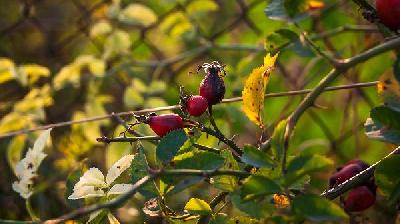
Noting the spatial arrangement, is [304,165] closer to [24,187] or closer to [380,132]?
[380,132]

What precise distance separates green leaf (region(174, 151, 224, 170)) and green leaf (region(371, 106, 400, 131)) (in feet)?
0.65

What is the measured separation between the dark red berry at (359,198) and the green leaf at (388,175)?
0.10 m

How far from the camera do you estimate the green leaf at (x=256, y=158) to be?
2.12 feet

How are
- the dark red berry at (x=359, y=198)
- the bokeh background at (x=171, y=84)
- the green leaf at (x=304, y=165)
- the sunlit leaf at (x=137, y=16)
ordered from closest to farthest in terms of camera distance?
the green leaf at (x=304, y=165)
the dark red berry at (x=359, y=198)
the bokeh background at (x=171, y=84)
the sunlit leaf at (x=137, y=16)

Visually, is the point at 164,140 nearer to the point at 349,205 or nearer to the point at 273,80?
the point at 349,205

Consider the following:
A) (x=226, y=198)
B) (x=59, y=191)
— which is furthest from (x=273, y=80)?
(x=226, y=198)

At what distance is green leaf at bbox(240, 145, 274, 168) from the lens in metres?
0.65

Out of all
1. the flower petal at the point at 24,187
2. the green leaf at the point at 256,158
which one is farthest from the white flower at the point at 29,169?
the green leaf at the point at 256,158

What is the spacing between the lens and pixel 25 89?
7.22 feet

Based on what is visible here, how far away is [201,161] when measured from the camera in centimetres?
66

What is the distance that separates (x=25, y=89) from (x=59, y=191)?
440 mm

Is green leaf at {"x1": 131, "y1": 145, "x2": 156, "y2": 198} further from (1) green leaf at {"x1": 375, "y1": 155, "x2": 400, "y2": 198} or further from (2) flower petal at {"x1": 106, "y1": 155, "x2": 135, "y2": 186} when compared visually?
(1) green leaf at {"x1": 375, "y1": 155, "x2": 400, "y2": 198}

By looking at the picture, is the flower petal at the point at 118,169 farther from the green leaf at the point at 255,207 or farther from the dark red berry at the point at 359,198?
the dark red berry at the point at 359,198

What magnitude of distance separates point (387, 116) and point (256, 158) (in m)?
0.19
